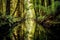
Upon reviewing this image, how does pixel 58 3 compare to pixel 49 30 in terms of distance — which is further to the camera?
pixel 49 30

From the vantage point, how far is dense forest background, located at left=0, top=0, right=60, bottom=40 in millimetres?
1099

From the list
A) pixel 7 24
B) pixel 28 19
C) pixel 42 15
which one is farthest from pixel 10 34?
pixel 42 15

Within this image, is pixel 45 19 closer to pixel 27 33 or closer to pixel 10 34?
pixel 27 33

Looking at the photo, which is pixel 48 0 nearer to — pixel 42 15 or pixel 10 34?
pixel 42 15

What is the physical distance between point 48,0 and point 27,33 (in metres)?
0.31

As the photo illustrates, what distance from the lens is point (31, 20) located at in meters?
1.13

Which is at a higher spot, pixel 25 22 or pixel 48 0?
pixel 48 0

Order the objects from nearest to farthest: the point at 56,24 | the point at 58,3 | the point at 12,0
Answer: the point at 58,3 → the point at 56,24 → the point at 12,0

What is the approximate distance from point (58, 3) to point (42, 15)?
0.56 ft

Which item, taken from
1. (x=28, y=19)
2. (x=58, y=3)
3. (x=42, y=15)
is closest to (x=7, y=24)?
(x=28, y=19)

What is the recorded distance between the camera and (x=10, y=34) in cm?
118

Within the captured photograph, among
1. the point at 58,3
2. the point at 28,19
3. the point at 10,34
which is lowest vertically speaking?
the point at 10,34

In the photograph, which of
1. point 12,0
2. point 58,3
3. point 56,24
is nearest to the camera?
point 58,3

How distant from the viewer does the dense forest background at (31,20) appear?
1099 mm
